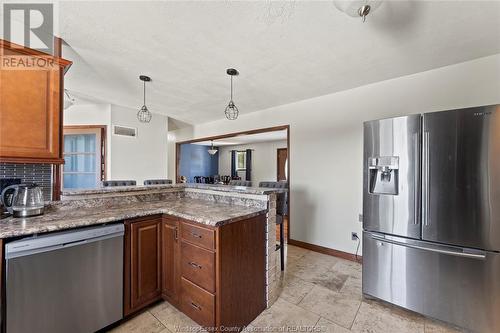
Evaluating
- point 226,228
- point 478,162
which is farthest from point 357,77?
point 226,228

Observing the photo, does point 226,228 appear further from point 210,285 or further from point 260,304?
point 260,304

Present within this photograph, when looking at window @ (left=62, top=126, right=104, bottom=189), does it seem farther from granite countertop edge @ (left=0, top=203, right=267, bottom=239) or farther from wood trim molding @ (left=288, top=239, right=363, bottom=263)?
wood trim molding @ (left=288, top=239, right=363, bottom=263)

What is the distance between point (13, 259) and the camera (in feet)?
3.89

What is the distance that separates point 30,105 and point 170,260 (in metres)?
1.61

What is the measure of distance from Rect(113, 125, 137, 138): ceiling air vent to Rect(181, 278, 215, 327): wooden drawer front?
11.4 ft

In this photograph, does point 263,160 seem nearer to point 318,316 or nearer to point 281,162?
point 281,162

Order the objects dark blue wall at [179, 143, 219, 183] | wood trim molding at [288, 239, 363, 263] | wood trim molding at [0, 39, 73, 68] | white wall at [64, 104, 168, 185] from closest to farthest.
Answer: wood trim molding at [0, 39, 73, 68] → wood trim molding at [288, 239, 363, 263] → white wall at [64, 104, 168, 185] → dark blue wall at [179, 143, 219, 183]

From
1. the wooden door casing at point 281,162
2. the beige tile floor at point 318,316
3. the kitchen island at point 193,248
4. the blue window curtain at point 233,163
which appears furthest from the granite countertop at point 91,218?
the blue window curtain at point 233,163

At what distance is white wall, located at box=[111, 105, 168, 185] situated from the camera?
4.00 metres

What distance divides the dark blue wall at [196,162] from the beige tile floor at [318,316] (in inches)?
233

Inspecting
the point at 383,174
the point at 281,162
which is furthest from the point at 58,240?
the point at 281,162

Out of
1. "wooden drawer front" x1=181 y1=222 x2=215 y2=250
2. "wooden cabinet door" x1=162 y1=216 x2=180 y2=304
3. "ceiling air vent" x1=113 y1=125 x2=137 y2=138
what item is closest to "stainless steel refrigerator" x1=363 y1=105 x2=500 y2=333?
"wooden drawer front" x1=181 y1=222 x2=215 y2=250

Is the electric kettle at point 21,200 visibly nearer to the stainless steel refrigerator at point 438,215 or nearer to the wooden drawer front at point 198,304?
the wooden drawer front at point 198,304

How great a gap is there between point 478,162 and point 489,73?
1287 millimetres
